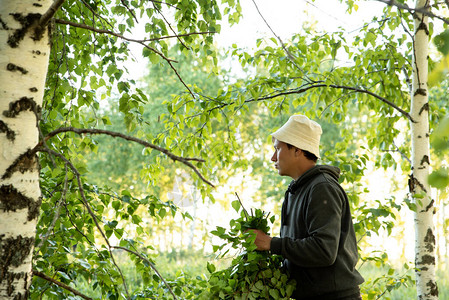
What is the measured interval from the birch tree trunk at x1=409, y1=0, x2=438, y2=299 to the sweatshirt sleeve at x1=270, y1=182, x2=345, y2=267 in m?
1.43

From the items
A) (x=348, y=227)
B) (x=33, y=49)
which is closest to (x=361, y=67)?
(x=348, y=227)

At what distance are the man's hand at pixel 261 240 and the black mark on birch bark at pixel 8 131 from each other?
1.13 m

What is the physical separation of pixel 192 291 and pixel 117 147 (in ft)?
40.9

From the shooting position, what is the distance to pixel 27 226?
4.80 ft

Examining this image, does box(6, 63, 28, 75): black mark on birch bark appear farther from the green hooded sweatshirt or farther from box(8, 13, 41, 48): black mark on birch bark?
the green hooded sweatshirt

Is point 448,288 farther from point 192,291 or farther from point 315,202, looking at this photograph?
point 315,202

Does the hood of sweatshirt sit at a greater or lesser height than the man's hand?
greater

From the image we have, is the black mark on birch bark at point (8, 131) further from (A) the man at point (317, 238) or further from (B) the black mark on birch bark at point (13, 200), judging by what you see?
(A) the man at point (317, 238)

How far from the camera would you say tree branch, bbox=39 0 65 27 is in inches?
56.2

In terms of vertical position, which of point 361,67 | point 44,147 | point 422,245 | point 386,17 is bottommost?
point 422,245

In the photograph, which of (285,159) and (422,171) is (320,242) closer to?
(285,159)

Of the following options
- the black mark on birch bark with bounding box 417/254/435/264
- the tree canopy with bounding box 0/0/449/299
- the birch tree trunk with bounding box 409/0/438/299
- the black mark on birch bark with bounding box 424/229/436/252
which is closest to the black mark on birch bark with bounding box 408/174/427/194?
the birch tree trunk with bounding box 409/0/438/299

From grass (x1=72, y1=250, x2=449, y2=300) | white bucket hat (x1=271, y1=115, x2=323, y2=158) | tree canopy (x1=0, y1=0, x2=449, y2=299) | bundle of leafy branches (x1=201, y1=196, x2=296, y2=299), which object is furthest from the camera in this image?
grass (x1=72, y1=250, x2=449, y2=300)

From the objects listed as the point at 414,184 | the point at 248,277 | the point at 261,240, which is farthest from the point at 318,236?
the point at 414,184
